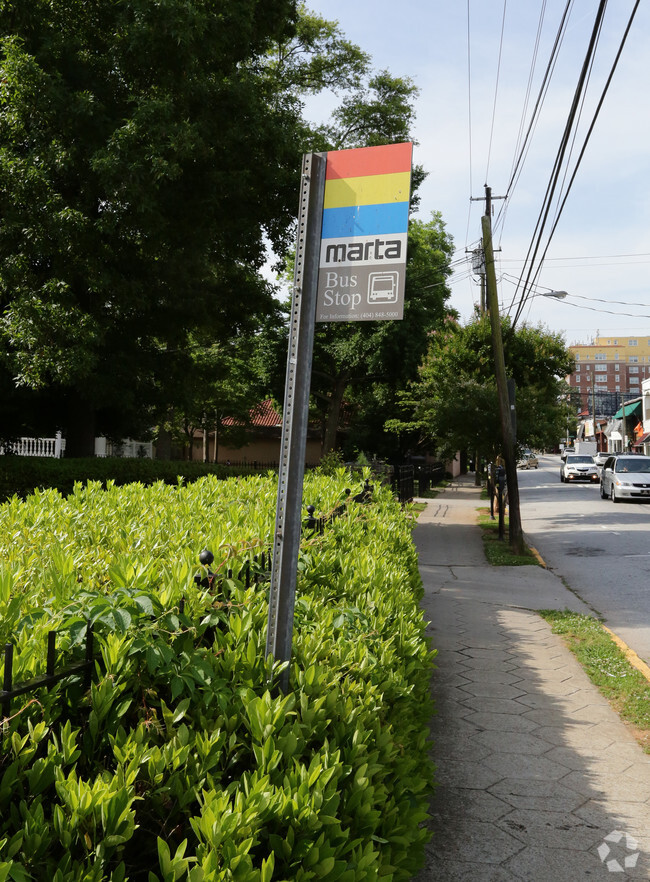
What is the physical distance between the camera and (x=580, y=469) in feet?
139

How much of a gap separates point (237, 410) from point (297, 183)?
1990 cm

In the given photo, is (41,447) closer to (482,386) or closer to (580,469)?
(482,386)

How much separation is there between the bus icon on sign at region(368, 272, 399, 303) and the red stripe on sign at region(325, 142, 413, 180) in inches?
14.1

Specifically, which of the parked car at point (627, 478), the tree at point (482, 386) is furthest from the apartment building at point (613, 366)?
the tree at point (482, 386)

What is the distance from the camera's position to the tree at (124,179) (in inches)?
497

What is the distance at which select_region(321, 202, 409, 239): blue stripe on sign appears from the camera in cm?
255

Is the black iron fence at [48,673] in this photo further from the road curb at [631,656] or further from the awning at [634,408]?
the awning at [634,408]

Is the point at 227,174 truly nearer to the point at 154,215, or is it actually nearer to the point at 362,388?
the point at 154,215

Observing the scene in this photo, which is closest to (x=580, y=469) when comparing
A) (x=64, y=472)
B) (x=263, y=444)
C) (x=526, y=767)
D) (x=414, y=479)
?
(x=414, y=479)

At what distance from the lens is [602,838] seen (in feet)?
11.8

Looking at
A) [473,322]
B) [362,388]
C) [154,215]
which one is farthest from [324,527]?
[362,388]

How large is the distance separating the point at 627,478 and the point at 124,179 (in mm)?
20702

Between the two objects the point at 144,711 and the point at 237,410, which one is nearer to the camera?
the point at 144,711

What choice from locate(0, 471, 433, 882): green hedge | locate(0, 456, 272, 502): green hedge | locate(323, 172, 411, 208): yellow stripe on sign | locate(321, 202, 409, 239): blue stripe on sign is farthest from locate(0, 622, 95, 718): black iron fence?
locate(0, 456, 272, 502): green hedge
